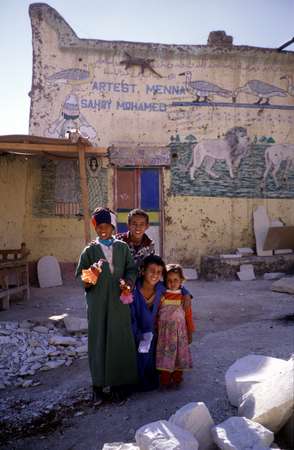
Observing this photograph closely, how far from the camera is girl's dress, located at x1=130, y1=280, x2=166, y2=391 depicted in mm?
3105

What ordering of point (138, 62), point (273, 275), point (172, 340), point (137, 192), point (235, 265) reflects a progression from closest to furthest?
1. point (172, 340)
2. point (273, 275)
3. point (235, 265)
4. point (137, 192)
5. point (138, 62)

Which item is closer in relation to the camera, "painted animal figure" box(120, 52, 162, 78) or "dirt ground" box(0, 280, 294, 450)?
"dirt ground" box(0, 280, 294, 450)

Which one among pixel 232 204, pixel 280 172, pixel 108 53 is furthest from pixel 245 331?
pixel 108 53

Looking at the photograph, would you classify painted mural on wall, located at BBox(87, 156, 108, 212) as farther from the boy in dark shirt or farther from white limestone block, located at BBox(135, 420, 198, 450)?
white limestone block, located at BBox(135, 420, 198, 450)

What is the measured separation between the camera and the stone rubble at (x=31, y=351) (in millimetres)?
4016

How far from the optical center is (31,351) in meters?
4.45

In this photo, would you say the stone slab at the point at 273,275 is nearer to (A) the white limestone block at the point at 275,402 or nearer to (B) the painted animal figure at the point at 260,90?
(B) the painted animal figure at the point at 260,90

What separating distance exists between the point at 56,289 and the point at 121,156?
119 inches

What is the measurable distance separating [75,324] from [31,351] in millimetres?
713

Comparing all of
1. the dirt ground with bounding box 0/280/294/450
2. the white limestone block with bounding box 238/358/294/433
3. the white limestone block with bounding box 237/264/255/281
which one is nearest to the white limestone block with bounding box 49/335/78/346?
the dirt ground with bounding box 0/280/294/450

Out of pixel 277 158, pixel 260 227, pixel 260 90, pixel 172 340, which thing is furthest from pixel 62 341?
pixel 260 90

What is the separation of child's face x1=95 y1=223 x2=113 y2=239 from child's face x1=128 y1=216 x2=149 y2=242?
12.2 inches

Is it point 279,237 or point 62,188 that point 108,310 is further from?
point 279,237

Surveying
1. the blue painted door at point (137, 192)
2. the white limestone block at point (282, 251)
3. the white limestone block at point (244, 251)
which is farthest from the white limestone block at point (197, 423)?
the white limestone block at point (282, 251)
